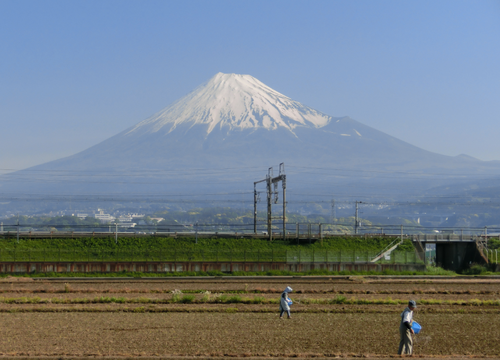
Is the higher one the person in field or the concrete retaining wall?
the person in field

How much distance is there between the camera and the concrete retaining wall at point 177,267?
52.9m

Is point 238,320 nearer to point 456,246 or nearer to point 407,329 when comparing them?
point 407,329

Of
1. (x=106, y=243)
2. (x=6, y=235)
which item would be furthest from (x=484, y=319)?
(x=6, y=235)

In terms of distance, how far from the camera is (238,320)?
2712 cm

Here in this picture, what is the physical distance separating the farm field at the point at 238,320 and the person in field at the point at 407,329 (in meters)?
1.16

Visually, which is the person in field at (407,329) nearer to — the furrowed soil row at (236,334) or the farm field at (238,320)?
the farm field at (238,320)

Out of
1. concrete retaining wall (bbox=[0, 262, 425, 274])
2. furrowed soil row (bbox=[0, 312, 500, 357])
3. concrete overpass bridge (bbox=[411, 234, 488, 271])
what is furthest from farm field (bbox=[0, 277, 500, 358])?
concrete overpass bridge (bbox=[411, 234, 488, 271])

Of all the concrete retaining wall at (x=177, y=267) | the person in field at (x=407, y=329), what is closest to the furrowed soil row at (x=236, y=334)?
the person in field at (x=407, y=329)

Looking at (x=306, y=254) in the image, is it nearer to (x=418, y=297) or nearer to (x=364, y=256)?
(x=364, y=256)

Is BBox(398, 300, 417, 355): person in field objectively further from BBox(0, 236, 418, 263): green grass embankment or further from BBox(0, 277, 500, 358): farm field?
BBox(0, 236, 418, 263): green grass embankment

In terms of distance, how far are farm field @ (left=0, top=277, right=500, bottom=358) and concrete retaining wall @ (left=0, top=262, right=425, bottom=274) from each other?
33.4 feet

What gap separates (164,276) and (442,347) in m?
30.7

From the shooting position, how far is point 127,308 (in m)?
30.4

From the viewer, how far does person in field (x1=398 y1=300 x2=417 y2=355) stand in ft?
59.8
